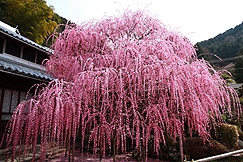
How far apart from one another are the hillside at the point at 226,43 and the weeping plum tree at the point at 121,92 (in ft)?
80.3

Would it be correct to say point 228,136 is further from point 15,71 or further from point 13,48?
point 13,48

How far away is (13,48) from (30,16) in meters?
6.80

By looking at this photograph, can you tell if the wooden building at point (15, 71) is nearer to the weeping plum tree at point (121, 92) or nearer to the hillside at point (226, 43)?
the weeping plum tree at point (121, 92)

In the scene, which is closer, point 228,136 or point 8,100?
point 228,136

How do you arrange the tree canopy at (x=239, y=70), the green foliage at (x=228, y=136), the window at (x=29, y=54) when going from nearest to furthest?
the green foliage at (x=228, y=136), the window at (x=29, y=54), the tree canopy at (x=239, y=70)

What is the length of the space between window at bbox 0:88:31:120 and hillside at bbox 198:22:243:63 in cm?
2551

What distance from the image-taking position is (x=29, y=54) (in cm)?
785

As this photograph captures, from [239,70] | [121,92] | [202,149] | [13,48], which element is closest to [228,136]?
[202,149]

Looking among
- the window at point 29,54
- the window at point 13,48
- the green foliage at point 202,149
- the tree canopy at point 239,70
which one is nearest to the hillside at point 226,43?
the tree canopy at point 239,70

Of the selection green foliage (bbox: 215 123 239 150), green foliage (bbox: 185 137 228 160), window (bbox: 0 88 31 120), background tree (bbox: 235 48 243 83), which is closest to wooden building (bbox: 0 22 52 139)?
window (bbox: 0 88 31 120)

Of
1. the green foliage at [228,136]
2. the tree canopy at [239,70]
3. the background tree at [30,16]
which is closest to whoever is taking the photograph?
the green foliage at [228,136]

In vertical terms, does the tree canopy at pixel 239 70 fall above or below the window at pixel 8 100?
above

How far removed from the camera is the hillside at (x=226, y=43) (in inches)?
984

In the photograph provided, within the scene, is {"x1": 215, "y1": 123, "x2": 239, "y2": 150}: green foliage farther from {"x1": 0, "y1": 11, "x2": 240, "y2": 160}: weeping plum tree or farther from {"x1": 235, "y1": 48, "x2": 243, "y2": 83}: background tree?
{"x1": 235, "y1": 48, "x2": 243, "y2": 83}: background tree
